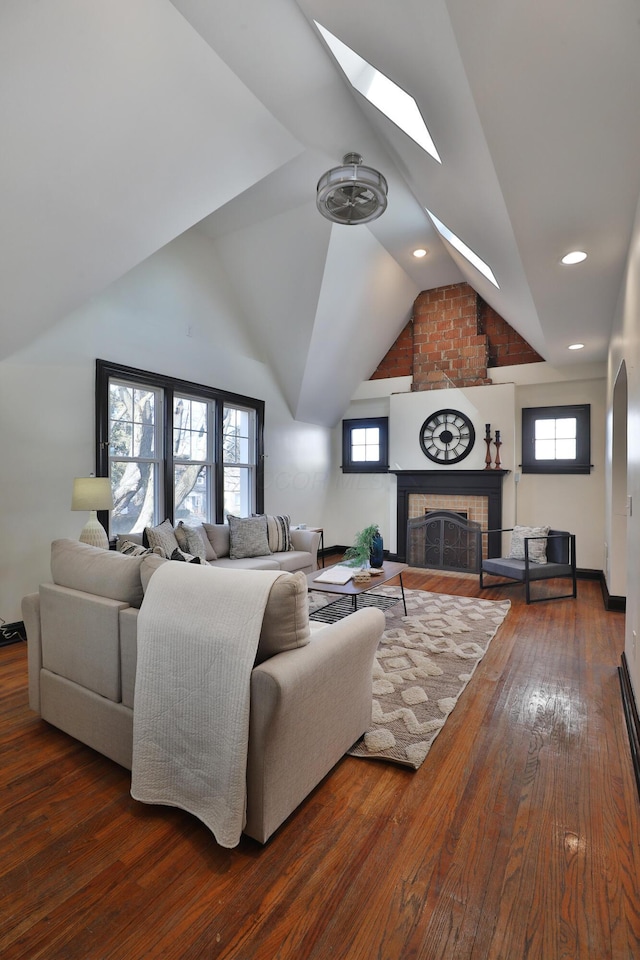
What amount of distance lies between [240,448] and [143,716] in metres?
4.36

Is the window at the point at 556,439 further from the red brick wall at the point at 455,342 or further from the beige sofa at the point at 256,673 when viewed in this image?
the beige sofa at the point at 256,673

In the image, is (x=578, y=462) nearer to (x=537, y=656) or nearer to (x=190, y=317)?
(x=537, y=656)

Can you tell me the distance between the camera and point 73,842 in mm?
1587

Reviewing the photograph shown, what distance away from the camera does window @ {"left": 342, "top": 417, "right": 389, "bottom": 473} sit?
Answer: 7.04 meters

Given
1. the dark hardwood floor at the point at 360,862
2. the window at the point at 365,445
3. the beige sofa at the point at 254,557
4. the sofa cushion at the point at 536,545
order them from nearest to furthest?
1. the dark hardwood floor at the point at 360,862
2. the beige sofa at the point at 254,557
3. the sofa cushion at the point at 536,545
4. the window at the point at 365,445

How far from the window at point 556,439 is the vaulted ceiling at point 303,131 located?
4.56 ft

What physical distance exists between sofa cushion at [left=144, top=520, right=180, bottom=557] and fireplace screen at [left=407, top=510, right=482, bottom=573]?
3.55 m

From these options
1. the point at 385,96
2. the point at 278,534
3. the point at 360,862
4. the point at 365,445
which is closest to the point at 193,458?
the point at 278,534

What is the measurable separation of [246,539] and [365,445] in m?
3.09

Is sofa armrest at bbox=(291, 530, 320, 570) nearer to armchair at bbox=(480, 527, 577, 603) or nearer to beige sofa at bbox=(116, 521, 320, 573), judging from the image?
beige sofa at bbox=(116, 521, 320, 573)

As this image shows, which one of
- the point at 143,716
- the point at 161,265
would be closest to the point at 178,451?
the point at 161,265

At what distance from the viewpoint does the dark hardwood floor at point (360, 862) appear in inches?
49.3

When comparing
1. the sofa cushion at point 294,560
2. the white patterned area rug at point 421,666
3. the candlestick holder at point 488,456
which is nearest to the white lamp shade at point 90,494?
the sofa cushion at point 294,560

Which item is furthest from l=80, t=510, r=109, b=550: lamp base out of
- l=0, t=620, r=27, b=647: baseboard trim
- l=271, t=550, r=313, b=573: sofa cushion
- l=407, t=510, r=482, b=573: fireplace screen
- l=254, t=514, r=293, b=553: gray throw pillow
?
l=407, t=510, r=482, b=573: fireplace screen
